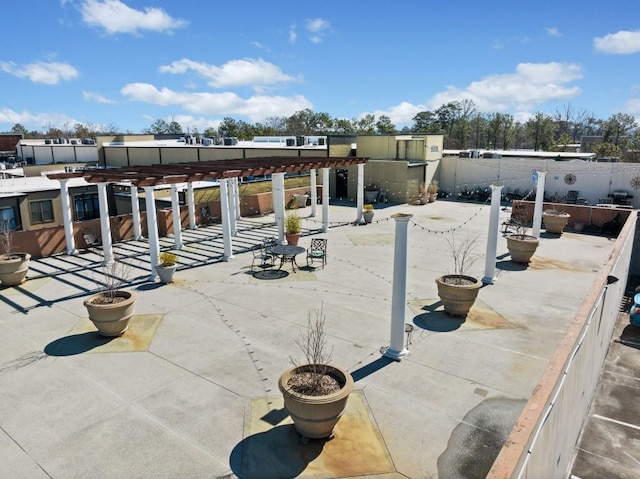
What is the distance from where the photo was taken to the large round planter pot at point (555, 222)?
20.9 m

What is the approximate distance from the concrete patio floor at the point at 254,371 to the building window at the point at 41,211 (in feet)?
19.4

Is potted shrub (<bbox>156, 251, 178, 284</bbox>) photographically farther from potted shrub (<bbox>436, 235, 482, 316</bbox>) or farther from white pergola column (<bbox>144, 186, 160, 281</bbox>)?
potted shrub (<bbox>436, 235, 482, 316</bbox>)

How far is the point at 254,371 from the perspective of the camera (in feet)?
30.2

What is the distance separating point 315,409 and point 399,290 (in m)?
3.54

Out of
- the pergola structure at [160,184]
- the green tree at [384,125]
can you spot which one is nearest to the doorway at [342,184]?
the pergola structure at [160,184]

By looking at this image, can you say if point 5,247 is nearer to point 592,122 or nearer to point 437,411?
point 437,411

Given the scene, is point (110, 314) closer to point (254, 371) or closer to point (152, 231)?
point (254, 371)

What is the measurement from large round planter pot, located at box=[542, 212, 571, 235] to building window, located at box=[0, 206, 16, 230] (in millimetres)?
23473

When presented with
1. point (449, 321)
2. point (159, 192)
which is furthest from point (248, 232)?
point (449, 321)

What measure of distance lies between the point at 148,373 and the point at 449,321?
23.2 feet

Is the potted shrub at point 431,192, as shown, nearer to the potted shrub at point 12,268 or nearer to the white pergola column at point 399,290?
the white pergola column at point 399,290

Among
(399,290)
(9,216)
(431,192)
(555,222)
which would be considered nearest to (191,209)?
(9,216)

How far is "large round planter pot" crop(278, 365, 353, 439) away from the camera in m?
6.65

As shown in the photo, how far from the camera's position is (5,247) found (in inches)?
609
